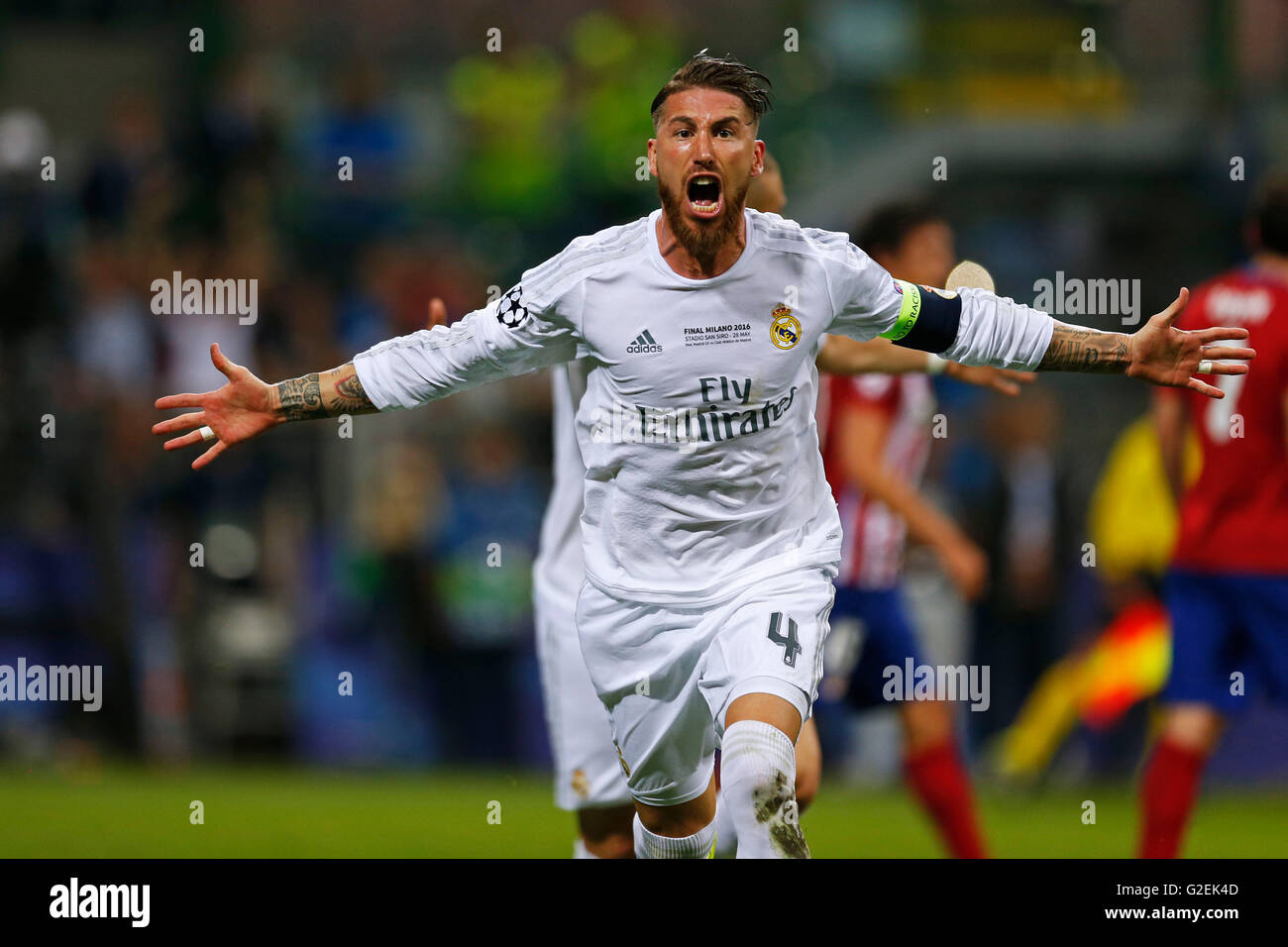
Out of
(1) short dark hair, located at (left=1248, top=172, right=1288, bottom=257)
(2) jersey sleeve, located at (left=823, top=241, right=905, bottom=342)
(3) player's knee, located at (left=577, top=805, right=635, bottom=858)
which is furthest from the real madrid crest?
(1) short dark hair, located at (left=1248, top=172, right=1288, bottom=257)

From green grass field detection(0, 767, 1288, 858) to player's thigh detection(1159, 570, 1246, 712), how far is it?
4.70 ft

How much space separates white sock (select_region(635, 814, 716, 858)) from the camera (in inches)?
228

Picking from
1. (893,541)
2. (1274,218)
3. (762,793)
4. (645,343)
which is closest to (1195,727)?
(893,541)

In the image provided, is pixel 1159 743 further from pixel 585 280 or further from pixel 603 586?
pixel 585 280

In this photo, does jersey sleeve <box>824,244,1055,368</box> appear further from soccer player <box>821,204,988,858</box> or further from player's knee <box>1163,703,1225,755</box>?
player's knee <box>1163,703,1225,755</box>

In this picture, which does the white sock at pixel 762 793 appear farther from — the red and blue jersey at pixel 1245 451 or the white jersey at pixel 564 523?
the red and blue jersey at pixel 1245 451

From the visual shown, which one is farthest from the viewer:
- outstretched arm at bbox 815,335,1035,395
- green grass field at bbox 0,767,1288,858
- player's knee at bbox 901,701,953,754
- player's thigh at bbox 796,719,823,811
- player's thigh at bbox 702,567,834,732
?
green grass field at bbox 0,767,1288,858

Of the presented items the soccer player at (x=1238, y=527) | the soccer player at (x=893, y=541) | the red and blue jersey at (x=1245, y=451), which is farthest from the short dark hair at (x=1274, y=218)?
the soccer player at (x=893, y=541)

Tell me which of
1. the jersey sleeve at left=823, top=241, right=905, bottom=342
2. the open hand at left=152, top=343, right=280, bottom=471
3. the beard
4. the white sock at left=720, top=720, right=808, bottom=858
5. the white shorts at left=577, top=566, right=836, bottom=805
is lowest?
the white sock at left=720, top=720, right=808, bottom=858

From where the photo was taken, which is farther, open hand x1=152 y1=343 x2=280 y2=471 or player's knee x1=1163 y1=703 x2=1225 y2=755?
player's knee x1=1163 y1=703 x2=1225 y2=755

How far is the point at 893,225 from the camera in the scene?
7.70 meters

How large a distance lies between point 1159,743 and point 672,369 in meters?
3.14

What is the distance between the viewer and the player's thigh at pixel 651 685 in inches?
212
